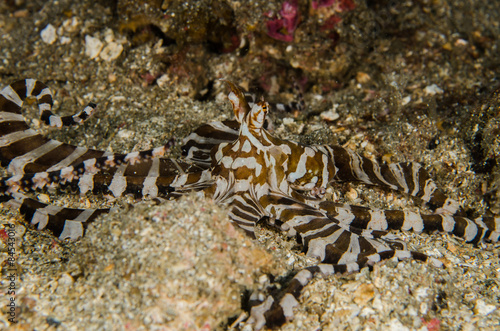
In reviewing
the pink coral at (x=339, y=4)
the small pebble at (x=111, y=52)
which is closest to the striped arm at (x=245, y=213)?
the pink coral at (x=339, y=4)

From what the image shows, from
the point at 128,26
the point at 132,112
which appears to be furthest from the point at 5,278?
→ the point at 128,26

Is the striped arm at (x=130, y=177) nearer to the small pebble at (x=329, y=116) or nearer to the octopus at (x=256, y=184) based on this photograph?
the octopus at (x=256, y=184)

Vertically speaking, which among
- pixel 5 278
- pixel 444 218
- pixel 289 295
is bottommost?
pixel 5 278

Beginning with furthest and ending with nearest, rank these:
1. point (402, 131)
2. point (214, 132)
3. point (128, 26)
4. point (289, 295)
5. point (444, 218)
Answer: point (128, 26) < point (402, 131) < point (214, 132) < point (444, 218) < point (289, 295)

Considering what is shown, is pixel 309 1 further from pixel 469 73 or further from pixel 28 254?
pixel 28 254

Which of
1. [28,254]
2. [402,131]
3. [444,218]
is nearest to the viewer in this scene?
[28,254]

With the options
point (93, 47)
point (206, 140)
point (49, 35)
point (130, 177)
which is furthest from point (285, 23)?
point (49, 35)

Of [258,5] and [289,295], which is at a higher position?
[258,5]
